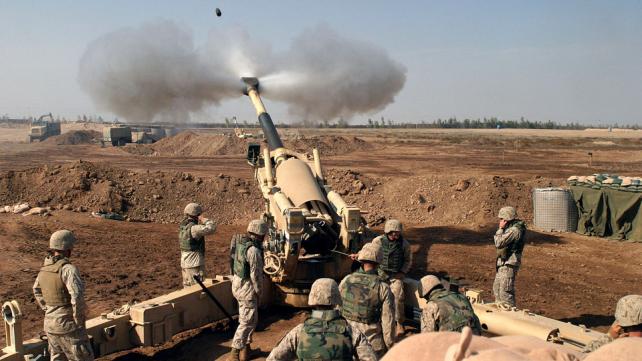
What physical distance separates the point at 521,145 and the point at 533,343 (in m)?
52.3

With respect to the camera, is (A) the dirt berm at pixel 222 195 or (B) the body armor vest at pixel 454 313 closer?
(B) the body armor vest at pixel 454 313

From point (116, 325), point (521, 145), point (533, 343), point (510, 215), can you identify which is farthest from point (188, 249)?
point (521, 145)

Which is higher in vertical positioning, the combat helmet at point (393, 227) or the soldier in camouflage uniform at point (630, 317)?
the combat helmet at point (393, 227)

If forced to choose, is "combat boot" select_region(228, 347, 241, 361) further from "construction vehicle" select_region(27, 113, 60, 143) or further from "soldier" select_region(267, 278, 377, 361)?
"construction vehicle" select_region(27, 113, 60, 143)

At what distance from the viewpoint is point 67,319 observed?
19.4ft

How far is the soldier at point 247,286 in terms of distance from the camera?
729cm

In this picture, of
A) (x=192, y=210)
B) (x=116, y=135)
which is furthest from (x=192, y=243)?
(x=116, y=135)

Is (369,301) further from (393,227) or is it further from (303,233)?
(303,233)

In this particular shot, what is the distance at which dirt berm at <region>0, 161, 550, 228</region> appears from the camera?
56.2 ft

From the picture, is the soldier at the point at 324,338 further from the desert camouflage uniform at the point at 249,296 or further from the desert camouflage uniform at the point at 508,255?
the desert camouflage uniform at the point at 508,255

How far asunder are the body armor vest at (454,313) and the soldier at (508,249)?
3322 millimetres

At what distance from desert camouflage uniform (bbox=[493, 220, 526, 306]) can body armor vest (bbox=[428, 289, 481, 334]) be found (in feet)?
11.0

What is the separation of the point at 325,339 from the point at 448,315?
4.25 ft

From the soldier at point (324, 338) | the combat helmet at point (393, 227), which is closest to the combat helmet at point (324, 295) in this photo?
the soldier at point (324, 338)
